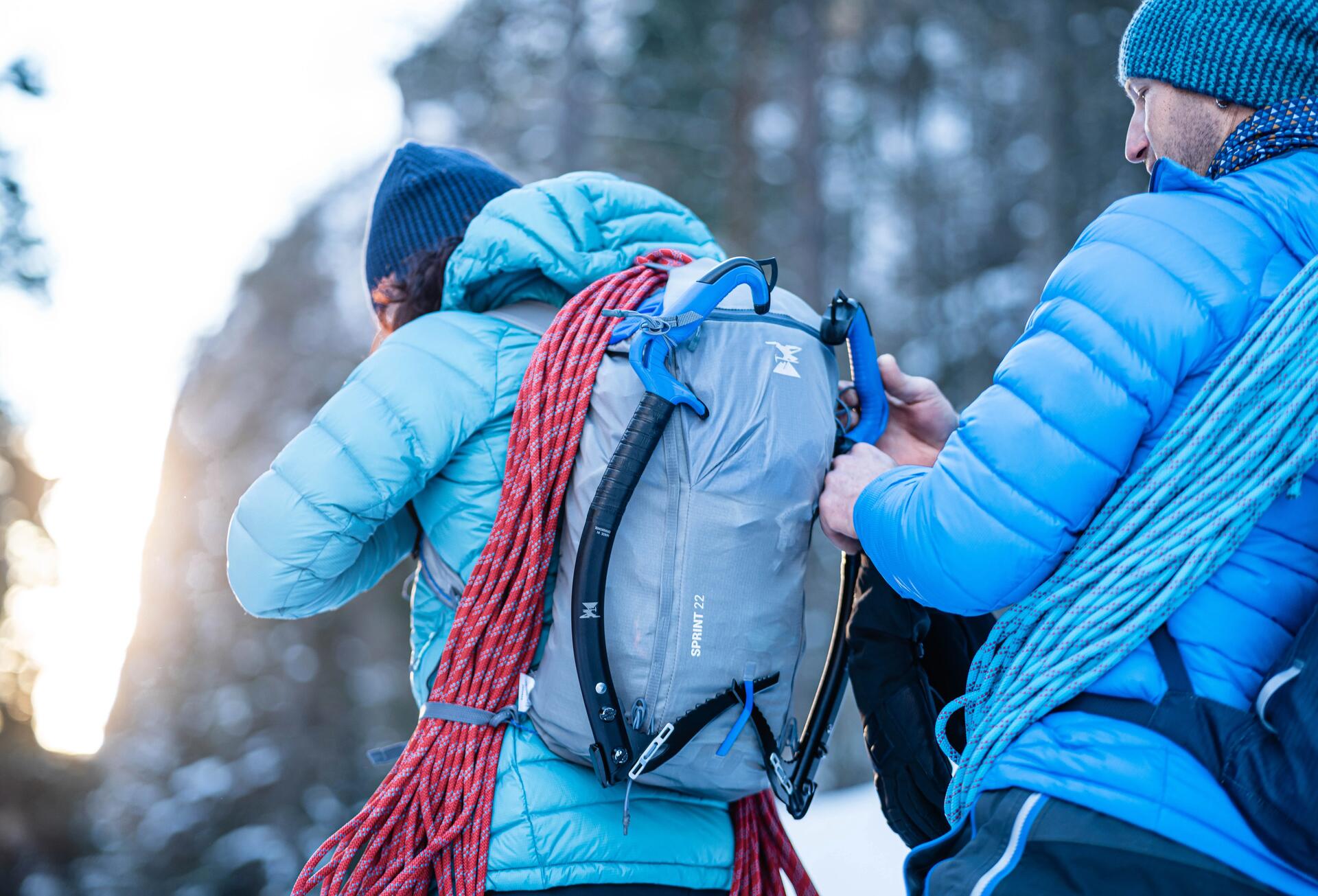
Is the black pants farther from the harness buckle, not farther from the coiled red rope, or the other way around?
the coiled red rope

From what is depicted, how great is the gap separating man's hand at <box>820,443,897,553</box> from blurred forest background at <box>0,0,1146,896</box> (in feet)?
9.29

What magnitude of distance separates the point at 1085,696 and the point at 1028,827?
18 centimetres

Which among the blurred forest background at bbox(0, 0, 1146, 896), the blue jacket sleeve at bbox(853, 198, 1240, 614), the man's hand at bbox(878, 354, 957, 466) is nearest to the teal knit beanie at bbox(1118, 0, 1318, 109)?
the blue jacket sleeve at bbox(853, 198, 1240, 614)

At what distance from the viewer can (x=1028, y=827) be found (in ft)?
3.97

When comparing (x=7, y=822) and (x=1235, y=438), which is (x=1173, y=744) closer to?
(x=1235, y=438)

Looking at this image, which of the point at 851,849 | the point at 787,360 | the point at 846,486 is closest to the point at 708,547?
the point at 846,486

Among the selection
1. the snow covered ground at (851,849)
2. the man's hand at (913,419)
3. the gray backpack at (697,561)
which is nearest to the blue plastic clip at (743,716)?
the gray backpack at (697,561)

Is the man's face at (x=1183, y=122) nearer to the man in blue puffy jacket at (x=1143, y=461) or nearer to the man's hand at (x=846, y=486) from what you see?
the man in blue puffy jacket at (x=1143, y=461)

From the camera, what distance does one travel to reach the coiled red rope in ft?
5.57

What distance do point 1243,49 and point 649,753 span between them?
1308mm

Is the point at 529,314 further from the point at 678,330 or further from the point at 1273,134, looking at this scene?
the point at 1273,134

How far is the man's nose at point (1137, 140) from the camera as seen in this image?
1.53 meters

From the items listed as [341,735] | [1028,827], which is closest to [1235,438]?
[1028,827]

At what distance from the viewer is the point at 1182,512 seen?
1225 millimetres
